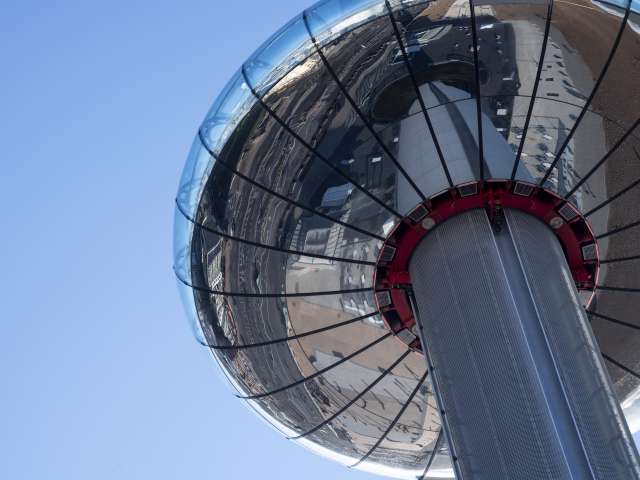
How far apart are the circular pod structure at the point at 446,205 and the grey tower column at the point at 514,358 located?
0.03 metres

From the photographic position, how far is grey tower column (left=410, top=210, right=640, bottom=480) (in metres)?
11.6

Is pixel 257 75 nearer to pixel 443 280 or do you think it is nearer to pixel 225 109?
pixel 225 109

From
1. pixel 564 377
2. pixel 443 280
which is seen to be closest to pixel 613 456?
pixel 564 377

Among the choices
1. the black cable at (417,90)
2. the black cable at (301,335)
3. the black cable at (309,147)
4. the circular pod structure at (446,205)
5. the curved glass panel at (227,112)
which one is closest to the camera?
the circular pod structure at (446,205)

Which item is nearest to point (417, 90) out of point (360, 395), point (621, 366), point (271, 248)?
point (271, 248)

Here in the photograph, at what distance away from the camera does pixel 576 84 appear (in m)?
13.6

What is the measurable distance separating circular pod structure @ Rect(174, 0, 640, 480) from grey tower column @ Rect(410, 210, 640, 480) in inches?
1.0

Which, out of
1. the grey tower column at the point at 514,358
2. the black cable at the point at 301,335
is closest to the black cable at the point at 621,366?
the grey tower column at the point at 514,358

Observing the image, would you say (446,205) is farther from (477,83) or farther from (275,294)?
(275,294)

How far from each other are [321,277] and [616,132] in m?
4.36

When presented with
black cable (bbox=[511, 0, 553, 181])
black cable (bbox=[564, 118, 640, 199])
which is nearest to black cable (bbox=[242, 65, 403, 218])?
black cable (bbox=[511, 0, 553, 181])

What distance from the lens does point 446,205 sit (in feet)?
44.8

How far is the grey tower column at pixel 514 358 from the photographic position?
11.6 m

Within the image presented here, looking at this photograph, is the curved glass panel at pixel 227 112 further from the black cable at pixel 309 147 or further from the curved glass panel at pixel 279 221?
the curved glass panel at pixel 279 221
